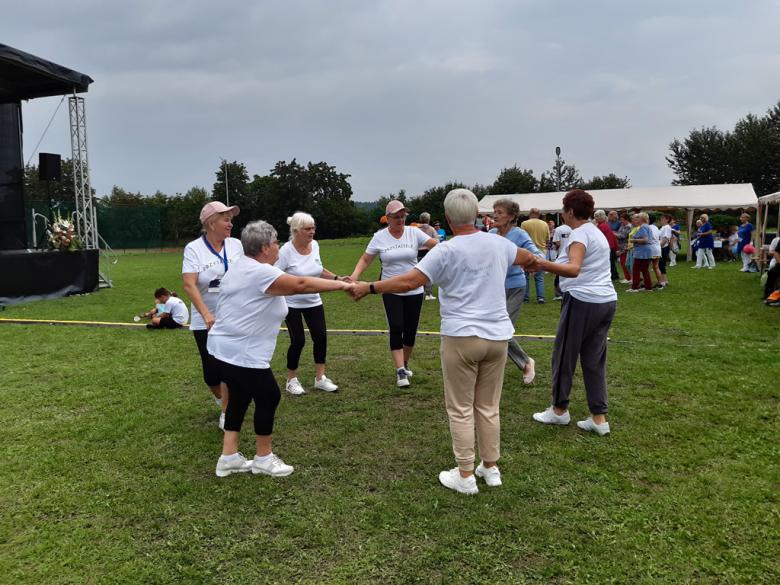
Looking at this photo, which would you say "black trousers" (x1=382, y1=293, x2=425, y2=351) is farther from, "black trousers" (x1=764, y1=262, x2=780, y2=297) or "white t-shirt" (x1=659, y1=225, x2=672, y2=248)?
"white t-shirt" (x1=659, y1=225, x2=672, y2=248)

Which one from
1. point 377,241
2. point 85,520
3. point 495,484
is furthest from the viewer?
point 377,241

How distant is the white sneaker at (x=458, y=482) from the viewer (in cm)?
331

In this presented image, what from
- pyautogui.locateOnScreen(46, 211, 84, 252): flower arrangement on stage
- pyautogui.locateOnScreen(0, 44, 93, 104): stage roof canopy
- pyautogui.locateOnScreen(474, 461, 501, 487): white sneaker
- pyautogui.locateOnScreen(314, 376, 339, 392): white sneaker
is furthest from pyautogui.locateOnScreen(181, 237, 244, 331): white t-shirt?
pyautogui.locateOnScreen(46, 211, 84, 252): flower arrangement on stage

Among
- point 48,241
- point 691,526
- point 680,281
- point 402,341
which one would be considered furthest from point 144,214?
point 691,526

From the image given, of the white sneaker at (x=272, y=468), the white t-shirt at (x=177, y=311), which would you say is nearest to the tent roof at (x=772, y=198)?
the white t-shirt at (x=177, y=311)

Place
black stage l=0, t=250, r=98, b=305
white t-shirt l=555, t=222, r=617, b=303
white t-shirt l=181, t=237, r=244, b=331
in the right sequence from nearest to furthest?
white t-shirt l=555, t=222, r=617, b=303 → white t-shirt l=181, t=237, r=244, b=331 → black stage l=0, t=250, r=98, b=305

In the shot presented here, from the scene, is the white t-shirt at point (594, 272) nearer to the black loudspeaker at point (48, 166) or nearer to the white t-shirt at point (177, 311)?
the white t-shirt at point (177, 311)

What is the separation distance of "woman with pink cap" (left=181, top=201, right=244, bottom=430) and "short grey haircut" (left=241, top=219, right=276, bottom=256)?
2.50 feet

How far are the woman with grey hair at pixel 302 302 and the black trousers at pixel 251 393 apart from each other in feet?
5.50

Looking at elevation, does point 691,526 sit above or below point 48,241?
below

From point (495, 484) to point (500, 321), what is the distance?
3.47 ft

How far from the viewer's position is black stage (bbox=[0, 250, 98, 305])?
12.4 m

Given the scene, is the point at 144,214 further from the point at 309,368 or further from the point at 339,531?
the point at 339,531

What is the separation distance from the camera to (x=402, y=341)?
560 cm
